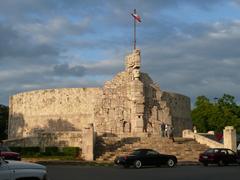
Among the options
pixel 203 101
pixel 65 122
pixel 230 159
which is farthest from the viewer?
pixel 203 101

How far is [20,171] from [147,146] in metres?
32.9

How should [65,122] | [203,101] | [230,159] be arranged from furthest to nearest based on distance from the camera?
[203,101] → [65,122] → [230,159]

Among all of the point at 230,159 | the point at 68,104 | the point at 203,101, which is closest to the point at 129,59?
the point at 68,104

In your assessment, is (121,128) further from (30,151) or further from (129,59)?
(30,151)

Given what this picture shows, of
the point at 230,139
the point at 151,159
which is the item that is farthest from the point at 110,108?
the point at 151,159

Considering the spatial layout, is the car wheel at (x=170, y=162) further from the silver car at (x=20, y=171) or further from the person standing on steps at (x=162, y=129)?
the silver car at (x=20, y=171)

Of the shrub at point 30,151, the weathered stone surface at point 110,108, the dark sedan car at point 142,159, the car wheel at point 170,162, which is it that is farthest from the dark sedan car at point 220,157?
the weathered stone surface at point 110,108

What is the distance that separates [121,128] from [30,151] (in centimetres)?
1239

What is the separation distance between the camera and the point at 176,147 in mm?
42469

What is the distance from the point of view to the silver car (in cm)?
1030

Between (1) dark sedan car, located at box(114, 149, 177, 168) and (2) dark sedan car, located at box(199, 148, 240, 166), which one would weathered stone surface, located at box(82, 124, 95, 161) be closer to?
(1) dark sedan car, located at box(114, 149, 177, 168)

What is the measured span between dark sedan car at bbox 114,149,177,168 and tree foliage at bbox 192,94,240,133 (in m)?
50.3

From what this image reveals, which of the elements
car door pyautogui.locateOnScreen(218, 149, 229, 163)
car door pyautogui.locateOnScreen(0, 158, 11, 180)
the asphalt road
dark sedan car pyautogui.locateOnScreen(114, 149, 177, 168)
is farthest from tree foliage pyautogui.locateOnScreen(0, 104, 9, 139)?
car door pyautogui.locateOnScreen(0, 158, 11, 180)

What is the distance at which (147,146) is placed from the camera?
1692 inches
